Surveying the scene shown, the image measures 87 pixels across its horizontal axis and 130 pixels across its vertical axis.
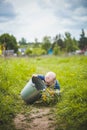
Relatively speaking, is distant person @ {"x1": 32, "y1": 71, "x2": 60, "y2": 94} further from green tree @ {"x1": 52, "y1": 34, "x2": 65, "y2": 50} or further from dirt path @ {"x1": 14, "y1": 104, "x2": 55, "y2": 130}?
green tree @ {"x1": 52, "y1": 34, "x2": 65, "y2": 50}

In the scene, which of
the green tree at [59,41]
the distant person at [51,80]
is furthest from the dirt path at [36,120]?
the green tree at [59,41]

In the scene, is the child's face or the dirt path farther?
the child's face

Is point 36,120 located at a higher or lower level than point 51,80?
lower

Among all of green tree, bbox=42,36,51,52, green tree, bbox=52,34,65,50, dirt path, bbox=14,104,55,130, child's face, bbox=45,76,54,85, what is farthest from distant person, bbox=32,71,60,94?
green tree, bbox=42,36,51,52

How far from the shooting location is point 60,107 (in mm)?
4574

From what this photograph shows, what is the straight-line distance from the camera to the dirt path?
3.93 metres

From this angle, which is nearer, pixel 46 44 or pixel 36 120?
pixel 36 120

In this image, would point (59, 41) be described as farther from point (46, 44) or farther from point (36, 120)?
point (36, 120)

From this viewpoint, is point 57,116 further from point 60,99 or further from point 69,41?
point 69,41

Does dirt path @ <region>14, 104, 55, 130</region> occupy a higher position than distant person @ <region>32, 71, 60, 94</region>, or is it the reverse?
distant person @ <region>32, 71, 60, 94</region>

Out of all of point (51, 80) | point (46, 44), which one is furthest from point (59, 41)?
point (51, 80)

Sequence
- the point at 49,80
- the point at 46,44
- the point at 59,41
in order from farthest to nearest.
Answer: the point at 46,44 < the point at 59,41 < the point at 49,80

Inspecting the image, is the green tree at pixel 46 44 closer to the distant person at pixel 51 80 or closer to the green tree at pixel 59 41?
the green tree at pixel 59 41

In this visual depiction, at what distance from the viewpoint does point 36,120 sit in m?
4.28
